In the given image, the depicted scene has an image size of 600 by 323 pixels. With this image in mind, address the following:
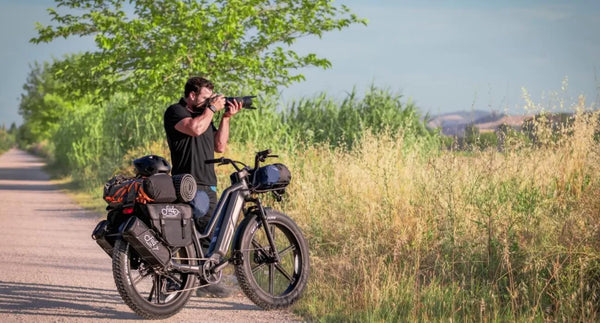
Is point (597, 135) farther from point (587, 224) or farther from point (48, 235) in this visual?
point (48, 235)

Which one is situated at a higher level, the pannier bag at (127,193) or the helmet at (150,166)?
the helmet at (150,166)

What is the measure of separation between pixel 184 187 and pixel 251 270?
101 cm

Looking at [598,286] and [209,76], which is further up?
[209,76]

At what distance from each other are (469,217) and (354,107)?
45.6ft

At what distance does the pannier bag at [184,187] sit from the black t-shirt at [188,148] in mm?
499

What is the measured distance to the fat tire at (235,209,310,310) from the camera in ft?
20.1

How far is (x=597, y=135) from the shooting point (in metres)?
8.88

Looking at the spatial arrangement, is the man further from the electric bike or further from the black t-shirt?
the electric bike

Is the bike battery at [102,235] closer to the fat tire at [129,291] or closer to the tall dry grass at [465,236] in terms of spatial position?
the fat tire at [129,291]

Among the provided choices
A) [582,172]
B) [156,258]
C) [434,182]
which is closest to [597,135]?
[582,172]

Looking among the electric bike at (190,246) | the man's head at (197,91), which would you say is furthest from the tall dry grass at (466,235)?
the man's head at (197,91)

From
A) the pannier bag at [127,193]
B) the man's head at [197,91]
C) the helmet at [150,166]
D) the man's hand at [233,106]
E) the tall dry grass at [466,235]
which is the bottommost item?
the tall dry grass at [466,235]

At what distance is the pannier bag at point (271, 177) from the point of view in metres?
6.21

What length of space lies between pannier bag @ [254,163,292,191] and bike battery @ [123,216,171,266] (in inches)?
40.7
